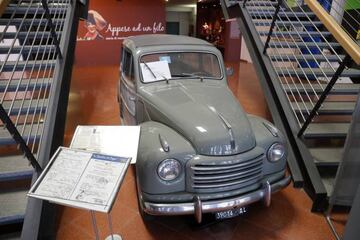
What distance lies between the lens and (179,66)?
2867 millimetres

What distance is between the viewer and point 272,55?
3.63 metres

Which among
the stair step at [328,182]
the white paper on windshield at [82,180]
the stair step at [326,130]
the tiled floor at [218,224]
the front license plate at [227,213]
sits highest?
the white paper on windshield at [82,180]

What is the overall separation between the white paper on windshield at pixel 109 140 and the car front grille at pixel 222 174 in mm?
519

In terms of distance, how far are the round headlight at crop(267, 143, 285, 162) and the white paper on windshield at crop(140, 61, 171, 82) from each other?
1.29 m

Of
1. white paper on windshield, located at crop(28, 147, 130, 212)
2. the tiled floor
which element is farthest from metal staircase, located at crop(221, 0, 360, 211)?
white paper on windshield, located at crop(28, 147, 130, 212)

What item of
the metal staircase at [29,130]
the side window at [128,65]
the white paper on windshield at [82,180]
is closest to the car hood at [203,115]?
the side window at [128,65]

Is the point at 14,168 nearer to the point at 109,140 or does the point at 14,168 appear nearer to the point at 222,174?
the point at 109,140

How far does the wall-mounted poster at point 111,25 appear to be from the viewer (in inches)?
386

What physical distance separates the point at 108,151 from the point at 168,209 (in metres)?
0.65

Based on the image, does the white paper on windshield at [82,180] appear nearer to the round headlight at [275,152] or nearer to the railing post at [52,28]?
the round headlight at [275,152]

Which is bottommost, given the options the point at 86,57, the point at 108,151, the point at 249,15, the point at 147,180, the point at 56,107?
the point at 86,57

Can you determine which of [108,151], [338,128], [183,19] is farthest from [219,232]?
[183,19]

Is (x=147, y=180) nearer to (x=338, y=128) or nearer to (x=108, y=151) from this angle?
(x=108, y=151)

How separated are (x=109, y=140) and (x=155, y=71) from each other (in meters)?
1.24
